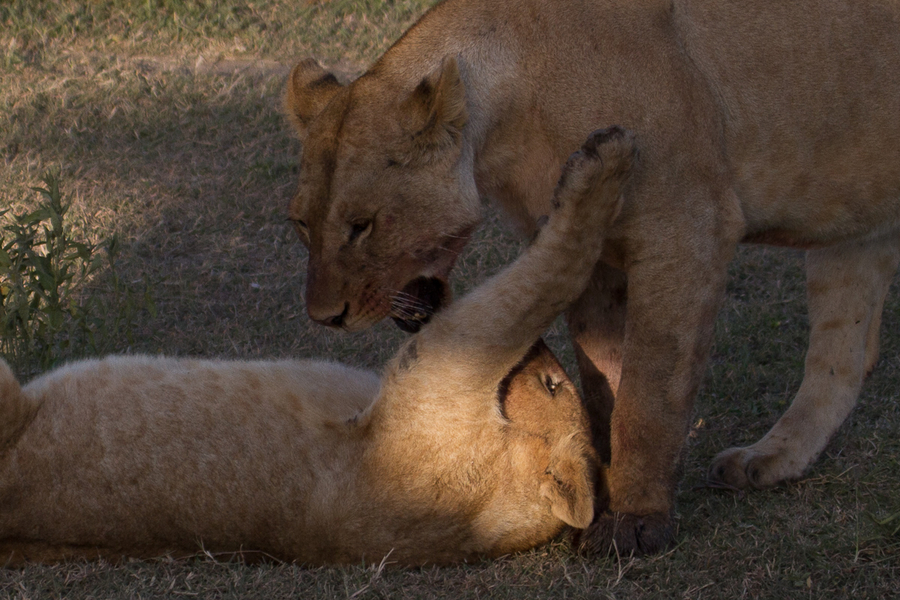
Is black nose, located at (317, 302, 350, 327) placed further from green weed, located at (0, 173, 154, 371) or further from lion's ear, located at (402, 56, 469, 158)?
green weed, located at (0, 173, 154, 371)

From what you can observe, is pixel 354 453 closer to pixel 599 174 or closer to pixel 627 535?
pixel 627 535

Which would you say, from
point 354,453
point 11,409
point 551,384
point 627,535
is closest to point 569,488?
point 627,535

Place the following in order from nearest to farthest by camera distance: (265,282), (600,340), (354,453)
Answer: (354,453)
(600,340)
(265,282)

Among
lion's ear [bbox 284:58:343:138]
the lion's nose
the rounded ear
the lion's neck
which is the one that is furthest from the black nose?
the rounded ear

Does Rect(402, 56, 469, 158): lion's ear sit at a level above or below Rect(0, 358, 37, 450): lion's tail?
above

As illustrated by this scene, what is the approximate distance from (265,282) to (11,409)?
228cm

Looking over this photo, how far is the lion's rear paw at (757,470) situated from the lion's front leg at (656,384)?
1.80ft

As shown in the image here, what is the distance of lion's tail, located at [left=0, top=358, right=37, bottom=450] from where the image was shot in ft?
9.18

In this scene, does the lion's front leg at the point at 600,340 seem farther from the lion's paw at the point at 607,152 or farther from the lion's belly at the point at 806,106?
the lion's paw at the point at 607,152

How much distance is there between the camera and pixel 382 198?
9.08 ft

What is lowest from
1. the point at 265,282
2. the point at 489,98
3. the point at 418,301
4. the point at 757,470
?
the point at 757,470

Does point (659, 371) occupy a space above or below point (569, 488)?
above

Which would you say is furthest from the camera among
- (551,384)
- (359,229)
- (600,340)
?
(600,340)

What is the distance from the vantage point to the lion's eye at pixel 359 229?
9.11 feet
